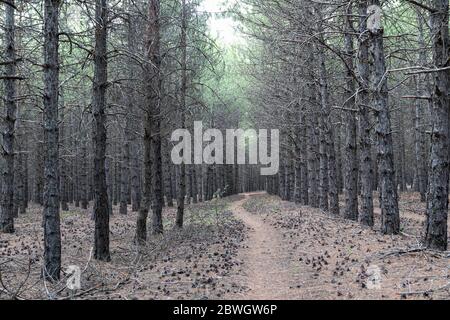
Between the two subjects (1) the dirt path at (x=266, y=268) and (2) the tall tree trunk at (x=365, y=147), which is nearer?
(1) the dirt path at (x=266, y=268)

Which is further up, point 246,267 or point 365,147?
point 365,147

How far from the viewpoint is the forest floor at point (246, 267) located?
680 cm

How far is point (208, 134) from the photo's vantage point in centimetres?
3525

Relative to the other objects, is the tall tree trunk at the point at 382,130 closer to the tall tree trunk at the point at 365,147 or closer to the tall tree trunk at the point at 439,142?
the tall tree trunk at the point at 439,142

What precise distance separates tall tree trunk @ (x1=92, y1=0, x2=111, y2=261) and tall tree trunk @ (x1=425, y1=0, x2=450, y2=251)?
7.21 metres

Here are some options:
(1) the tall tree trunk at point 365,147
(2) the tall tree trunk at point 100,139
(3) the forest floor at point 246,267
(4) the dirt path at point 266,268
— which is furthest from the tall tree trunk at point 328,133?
(2) the tall tree trunk at point 100,139

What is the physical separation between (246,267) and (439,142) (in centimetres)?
493

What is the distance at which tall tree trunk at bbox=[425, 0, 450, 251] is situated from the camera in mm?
8102

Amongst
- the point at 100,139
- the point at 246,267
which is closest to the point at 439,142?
the point at 246,267

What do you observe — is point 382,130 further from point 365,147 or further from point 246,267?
point 246,267

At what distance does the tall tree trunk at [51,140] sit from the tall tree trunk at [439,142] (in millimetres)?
7346

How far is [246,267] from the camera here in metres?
9.46
